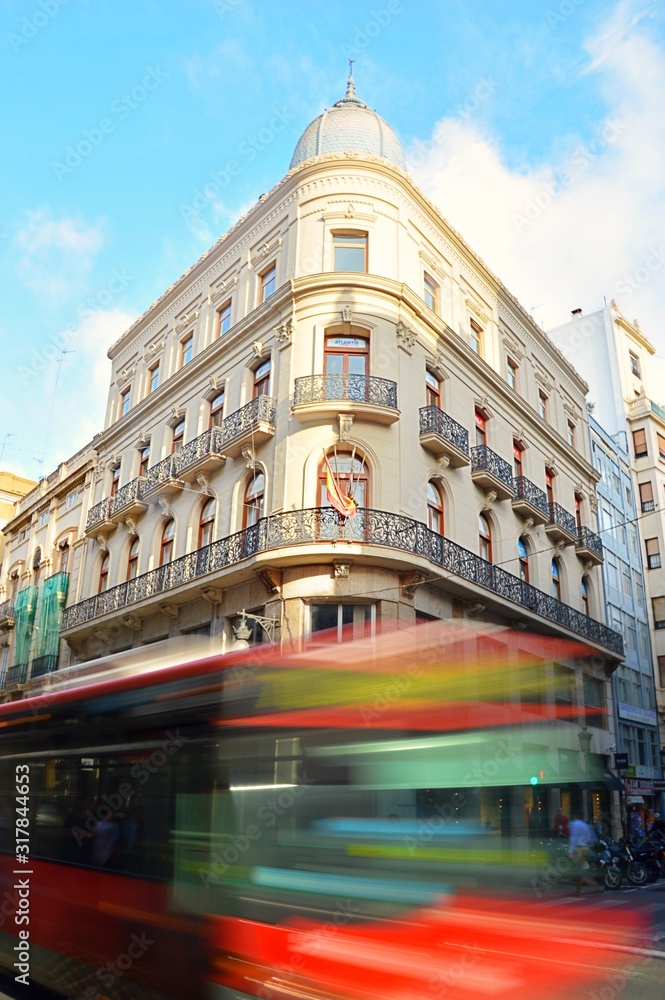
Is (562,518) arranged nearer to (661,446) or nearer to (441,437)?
(441,437)

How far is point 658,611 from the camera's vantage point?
37.3 meters

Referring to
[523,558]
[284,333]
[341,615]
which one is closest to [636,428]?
[523,558]

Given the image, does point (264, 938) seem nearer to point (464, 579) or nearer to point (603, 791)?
point (464, 579)

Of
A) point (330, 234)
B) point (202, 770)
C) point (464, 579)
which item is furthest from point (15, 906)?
point (330, 234)

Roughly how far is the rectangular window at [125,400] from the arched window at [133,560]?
20.2 feet

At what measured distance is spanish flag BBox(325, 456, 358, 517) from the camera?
17.2 meters

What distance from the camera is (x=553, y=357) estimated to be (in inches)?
1199

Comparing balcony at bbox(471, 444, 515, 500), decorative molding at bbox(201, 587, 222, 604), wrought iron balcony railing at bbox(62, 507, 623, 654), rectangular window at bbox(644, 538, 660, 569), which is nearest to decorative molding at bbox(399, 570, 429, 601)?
wrought iron balcony railing at bbox(62, 507, 623, 654)

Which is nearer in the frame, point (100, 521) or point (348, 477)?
point (348, 477)

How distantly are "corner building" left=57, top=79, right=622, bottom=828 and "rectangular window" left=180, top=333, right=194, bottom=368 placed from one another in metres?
0.25

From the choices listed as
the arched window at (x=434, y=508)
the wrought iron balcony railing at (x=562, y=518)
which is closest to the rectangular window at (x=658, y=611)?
the wrought iron balcony railing at (x=562, y=518)

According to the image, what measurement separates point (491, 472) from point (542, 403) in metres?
8.13

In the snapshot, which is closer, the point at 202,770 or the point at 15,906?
the point at 202,770

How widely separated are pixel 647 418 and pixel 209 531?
2825 centimetres
